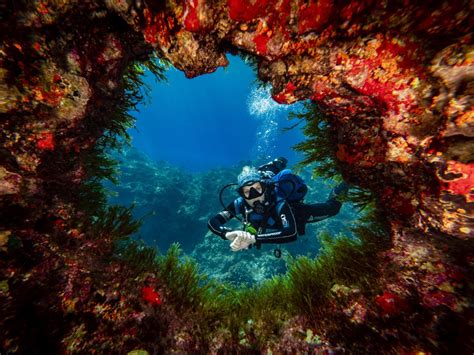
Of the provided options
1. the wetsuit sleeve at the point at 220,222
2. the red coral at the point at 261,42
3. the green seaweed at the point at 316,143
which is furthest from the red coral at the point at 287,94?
the wetsuit sleeve at the point at 220,222

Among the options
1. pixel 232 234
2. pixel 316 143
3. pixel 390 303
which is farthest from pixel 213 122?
pixel 390 303

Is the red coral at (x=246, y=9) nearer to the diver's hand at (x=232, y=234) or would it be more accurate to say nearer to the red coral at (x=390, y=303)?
the red coral at (x=390, y=303)

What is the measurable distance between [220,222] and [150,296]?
11.3ft

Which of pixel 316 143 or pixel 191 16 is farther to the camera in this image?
pixel 316 143

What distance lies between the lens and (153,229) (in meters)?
16.3

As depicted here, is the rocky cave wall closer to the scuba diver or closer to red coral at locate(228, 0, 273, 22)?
red coral at locate(228, 0, 273, 22)

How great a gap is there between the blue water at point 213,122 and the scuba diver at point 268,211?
139 feet

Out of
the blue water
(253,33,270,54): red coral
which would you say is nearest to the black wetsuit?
(253,33,270,54): red coral

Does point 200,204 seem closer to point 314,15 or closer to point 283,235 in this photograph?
point 283,235

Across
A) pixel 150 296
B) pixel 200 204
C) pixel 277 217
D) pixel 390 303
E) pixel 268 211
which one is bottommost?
pixel 390 303

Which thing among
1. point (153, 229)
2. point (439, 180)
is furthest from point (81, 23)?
point (153, 229)

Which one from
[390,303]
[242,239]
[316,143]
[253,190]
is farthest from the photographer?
[253,190]

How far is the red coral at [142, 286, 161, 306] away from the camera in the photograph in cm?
292

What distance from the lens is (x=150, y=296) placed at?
9.71ft
